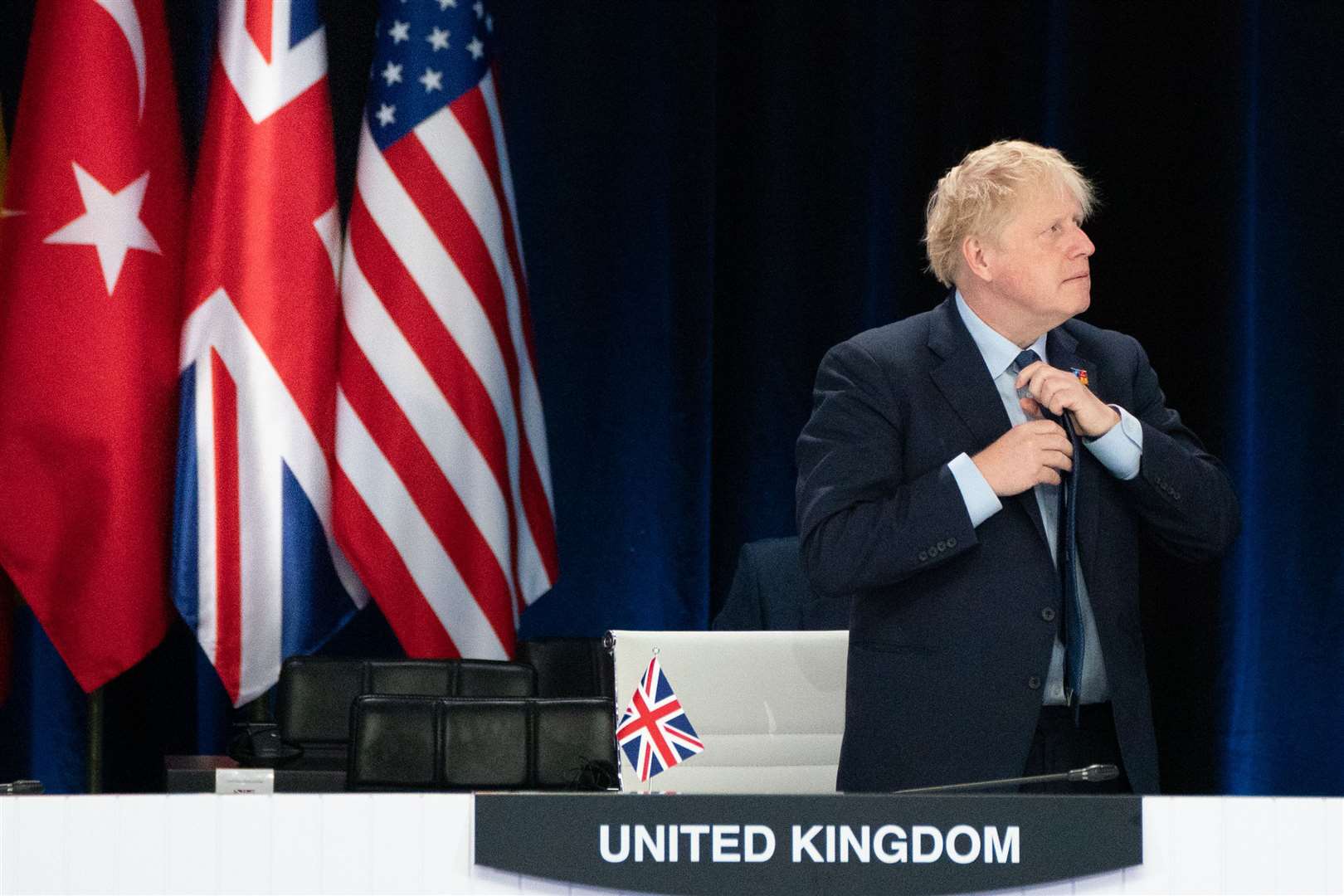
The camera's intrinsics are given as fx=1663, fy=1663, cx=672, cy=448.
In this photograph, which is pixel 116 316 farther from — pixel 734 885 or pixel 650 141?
pixel 734 885

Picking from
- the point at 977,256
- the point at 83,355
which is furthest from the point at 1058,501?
the point at 83,355

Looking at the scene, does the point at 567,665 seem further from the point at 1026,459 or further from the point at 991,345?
the point at 1026,459

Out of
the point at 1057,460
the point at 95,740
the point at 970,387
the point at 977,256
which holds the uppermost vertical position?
the point at 977,256

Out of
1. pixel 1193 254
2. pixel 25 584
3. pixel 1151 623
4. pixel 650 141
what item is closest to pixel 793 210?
pixel 650 141

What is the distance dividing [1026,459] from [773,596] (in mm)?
1770

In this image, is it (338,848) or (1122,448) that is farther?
(1122,448)

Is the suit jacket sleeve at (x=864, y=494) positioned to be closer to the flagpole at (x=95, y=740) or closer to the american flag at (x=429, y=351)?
the american flag at (x=429, y=351)

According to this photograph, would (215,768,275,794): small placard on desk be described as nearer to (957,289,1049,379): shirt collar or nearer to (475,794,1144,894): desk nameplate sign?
(475,794,1144,894): desk nameplate sign

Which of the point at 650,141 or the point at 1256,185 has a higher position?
the point at 650,141

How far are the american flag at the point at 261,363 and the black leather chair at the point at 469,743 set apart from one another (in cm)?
149

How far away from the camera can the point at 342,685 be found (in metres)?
3.28

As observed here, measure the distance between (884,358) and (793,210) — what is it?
2774 millimetres

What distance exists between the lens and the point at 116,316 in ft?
12.9

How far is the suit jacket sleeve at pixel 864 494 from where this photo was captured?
1854 millimetres
